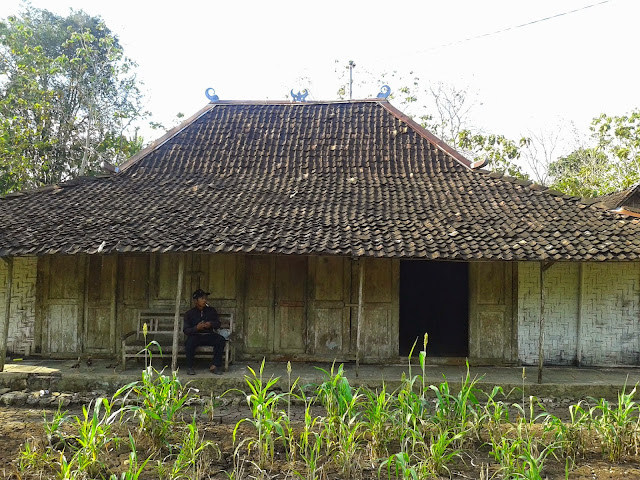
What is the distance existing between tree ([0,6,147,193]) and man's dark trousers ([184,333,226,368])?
11.7 meters

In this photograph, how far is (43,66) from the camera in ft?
59.1

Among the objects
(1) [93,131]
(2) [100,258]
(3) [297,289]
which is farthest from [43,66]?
(3) [297,289]

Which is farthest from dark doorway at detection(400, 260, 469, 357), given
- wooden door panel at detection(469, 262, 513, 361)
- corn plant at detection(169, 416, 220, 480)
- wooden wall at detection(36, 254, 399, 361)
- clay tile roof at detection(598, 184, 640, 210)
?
corn plant at detection(169, 416, 220, 480)

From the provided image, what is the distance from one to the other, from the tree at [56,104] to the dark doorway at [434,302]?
41.9 ft

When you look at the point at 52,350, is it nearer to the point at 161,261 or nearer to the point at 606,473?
the point at 161,261

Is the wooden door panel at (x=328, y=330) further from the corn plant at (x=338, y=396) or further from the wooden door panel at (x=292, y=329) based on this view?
the corn plant at (x=338, y=396)

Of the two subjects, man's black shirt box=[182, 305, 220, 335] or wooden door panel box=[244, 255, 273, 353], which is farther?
wooden door panel box=[244, 255, 273, 353]

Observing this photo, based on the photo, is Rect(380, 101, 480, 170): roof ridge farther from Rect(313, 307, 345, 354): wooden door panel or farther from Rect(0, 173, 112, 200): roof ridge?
Rect(0, 173, 112, 200): roof ridge

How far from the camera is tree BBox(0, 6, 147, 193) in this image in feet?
55.7

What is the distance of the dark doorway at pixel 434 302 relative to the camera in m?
11.3

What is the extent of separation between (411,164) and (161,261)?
16.7ft

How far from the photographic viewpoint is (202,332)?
8000 mm

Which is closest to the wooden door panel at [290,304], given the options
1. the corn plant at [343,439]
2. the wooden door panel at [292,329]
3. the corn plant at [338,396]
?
the wooden door panel at [292,329]

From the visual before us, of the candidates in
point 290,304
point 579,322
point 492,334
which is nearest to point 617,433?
point 492,334
